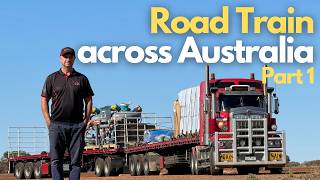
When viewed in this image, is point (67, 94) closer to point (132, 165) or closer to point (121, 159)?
point (132, 165)

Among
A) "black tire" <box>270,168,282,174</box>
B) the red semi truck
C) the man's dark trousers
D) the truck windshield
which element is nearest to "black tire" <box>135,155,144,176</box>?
the red semi truck

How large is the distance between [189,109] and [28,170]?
1787cm

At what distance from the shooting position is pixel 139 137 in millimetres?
42812

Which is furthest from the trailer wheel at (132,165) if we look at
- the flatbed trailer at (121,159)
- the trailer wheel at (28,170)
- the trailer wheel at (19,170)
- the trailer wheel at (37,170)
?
the trailer wheel at (19,170)

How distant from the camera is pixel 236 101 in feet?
99.6

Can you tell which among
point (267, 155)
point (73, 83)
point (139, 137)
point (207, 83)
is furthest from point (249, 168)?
point (73, 83)

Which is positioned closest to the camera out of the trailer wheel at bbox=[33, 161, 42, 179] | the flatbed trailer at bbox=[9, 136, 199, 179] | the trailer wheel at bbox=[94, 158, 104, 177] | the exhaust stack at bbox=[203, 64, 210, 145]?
the exhaust stack at bbox=[203, 64, 210, 145]

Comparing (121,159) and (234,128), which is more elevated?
(234,128)

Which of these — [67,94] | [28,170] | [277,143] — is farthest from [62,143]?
[28,170]

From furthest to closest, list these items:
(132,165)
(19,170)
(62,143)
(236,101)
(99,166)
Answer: (19,170) → (99,166) → (132,165) → (236,101) → (62,143)

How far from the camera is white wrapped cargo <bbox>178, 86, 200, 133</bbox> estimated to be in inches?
1297

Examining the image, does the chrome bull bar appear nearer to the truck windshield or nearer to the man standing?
the truck windshield

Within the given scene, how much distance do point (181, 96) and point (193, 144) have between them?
2667mm

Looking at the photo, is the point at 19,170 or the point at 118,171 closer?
the point at 118,171
